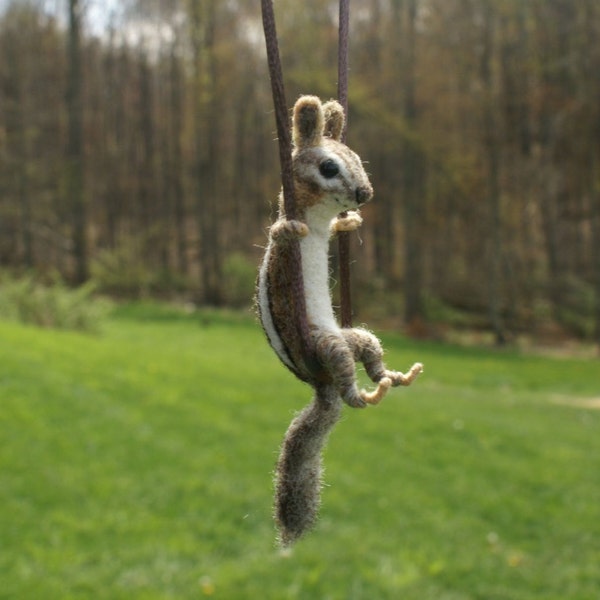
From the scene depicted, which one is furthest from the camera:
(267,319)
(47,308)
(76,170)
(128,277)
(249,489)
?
(128,277)

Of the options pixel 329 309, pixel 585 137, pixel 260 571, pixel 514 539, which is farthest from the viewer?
pixel 585 137

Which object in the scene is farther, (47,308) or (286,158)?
(47,308)

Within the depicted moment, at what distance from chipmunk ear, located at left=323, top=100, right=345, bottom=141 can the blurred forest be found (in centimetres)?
1591

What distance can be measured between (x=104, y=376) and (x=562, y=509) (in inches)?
249

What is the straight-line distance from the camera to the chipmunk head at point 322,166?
641mm

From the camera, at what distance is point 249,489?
27.6ft

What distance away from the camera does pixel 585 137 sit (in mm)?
20969

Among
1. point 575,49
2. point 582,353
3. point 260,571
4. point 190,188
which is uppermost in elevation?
point 575,49

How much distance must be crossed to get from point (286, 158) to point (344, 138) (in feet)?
0.61

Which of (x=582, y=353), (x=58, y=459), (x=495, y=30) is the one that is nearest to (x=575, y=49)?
(x=495, y=30)

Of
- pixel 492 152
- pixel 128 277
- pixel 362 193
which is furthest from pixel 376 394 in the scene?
pixel 128 277

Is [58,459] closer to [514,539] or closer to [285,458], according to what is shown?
[514,539]

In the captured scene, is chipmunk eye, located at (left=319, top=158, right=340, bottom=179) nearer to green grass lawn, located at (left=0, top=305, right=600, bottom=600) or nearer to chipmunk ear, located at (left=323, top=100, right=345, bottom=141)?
chipmunk ear, located at (left=323, top=100, right=345, bottom=141)

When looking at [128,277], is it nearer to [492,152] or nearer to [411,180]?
[411,180]
